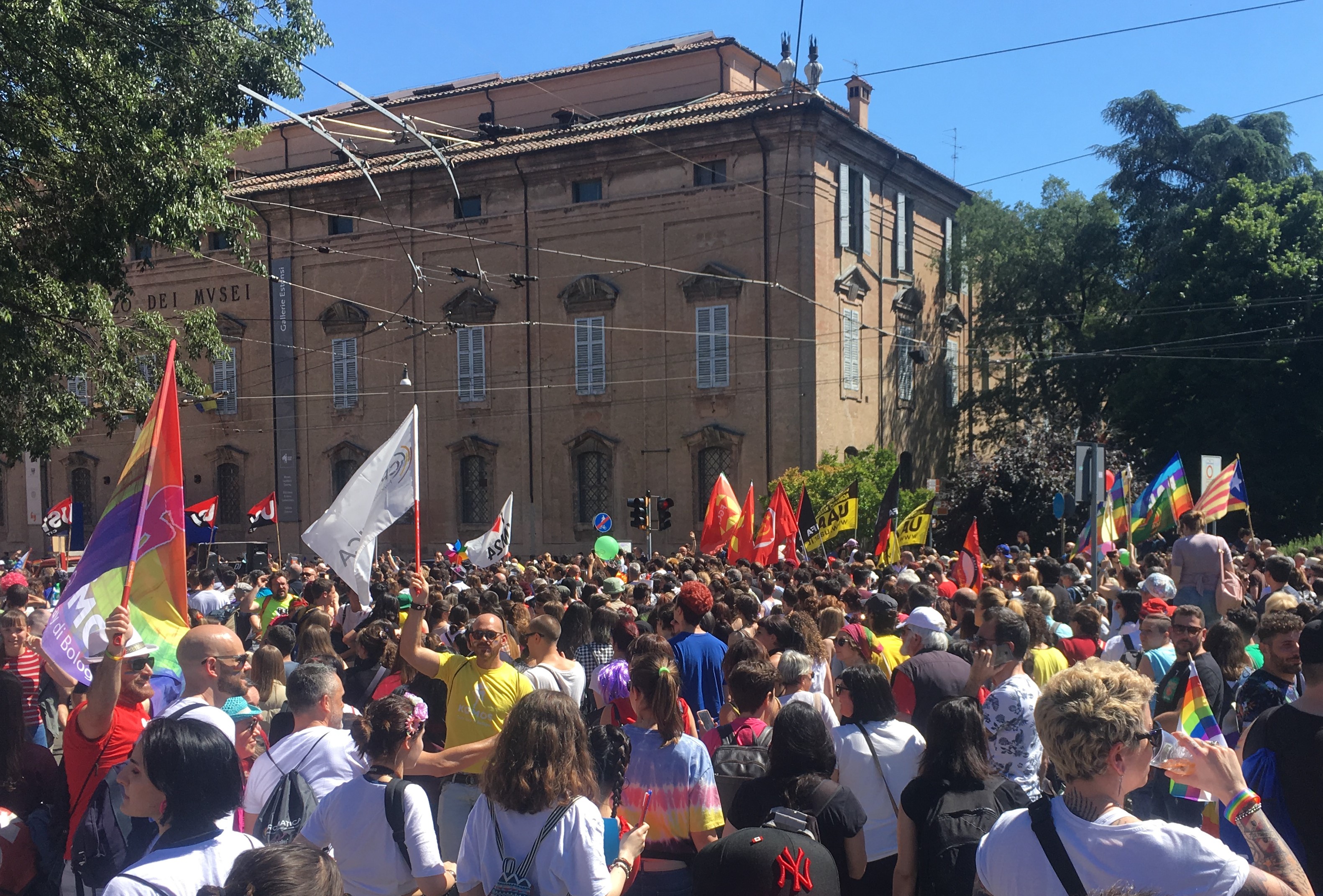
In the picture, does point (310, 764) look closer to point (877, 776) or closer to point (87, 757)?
point (87, 757)

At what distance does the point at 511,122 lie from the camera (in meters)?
37.0

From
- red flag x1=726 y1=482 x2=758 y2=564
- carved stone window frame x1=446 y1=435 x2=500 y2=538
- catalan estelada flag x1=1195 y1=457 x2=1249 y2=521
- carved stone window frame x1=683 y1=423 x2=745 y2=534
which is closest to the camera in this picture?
catalan estelada flag x1=1195 y1=457 x2=1249 y2=521

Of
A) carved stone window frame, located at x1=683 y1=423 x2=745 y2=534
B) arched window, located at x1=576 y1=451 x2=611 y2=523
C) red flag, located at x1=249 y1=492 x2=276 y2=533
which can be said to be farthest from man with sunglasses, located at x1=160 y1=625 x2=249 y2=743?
arched window, located at x1=576 y1=451 x2=611 y2=523

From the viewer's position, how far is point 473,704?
18.6 ft

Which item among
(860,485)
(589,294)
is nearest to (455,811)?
(860,485)

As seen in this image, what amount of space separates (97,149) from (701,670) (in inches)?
340

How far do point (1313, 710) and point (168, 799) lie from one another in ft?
11.9

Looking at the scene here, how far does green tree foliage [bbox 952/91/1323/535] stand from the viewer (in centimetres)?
3189

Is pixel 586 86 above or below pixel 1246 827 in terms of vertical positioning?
above

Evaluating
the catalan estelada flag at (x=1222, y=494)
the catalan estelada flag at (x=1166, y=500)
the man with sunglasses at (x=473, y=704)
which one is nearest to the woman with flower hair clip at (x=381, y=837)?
the man with sunglasses at (x=473, y=704)

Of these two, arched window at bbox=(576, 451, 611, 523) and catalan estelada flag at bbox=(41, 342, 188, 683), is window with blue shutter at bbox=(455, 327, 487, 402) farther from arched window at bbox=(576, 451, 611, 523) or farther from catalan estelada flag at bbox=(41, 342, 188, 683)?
catalan estelada flag at bbox=(41, 342, 188, 683)

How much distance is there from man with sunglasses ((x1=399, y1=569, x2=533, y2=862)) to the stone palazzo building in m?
23.0

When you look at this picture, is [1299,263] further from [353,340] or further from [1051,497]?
[353,340]

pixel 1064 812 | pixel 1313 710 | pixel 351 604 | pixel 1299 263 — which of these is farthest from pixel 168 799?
pixel 1299 263
